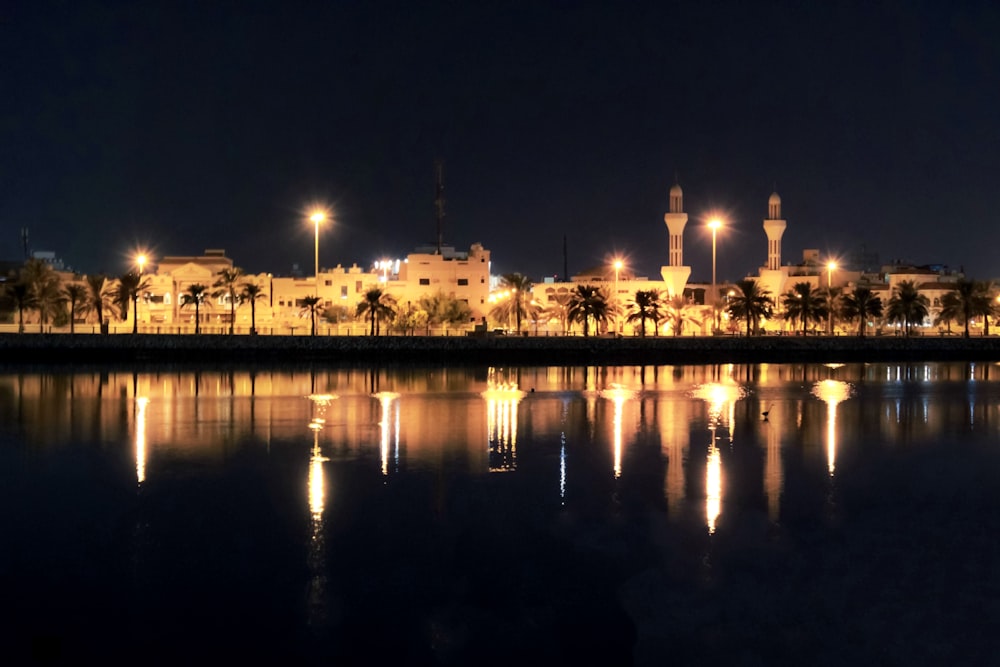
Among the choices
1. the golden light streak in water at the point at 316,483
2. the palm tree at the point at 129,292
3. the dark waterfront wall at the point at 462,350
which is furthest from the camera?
the palm tree at the point at 129,292

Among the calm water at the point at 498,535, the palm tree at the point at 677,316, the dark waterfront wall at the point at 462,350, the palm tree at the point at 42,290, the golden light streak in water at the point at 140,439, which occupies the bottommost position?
the calm water at the point at 498,535

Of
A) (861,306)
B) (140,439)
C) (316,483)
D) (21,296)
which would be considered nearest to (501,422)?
(316,483)

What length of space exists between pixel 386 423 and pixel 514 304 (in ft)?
131

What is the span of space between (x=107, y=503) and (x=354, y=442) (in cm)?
853

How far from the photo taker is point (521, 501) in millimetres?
21594

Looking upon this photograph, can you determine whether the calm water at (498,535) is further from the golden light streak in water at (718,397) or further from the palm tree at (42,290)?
the palm tree at (42,290)

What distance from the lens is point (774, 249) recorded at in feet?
259

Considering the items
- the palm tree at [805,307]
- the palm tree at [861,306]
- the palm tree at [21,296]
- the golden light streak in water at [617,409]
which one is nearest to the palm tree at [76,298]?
the palm tree at [21,296]

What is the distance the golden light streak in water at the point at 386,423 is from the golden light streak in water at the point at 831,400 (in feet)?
36.9

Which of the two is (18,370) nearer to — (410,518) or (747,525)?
(410,518)

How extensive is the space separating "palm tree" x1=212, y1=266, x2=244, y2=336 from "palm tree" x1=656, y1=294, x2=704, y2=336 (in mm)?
29495

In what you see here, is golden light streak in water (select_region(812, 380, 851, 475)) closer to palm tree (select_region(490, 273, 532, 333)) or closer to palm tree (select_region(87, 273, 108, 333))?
palm tree (select_region(490, 273, 532, 333))

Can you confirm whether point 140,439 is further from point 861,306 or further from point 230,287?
point 861,306

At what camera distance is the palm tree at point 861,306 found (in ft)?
233
